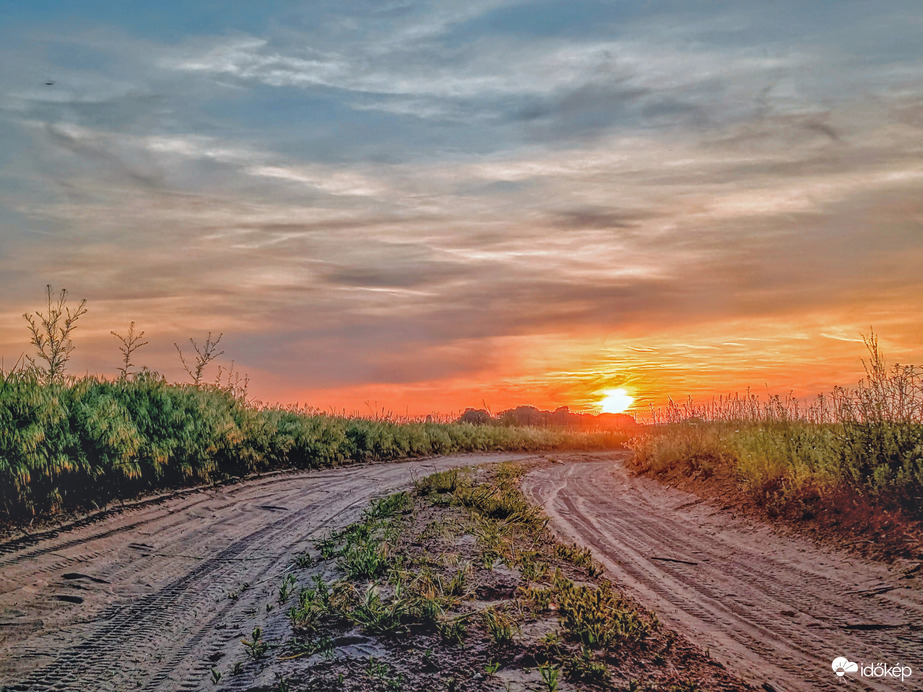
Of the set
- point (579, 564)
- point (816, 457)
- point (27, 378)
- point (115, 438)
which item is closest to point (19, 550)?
point (115, 438)

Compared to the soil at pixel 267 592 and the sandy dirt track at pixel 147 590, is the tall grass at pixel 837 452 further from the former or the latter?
the sandy dirt track at pixel 147 590

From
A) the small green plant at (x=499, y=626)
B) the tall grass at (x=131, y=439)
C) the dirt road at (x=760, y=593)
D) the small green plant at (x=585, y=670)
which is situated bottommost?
the dirt road at (x=760, y=593)

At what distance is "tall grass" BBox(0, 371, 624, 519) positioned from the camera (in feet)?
29.4

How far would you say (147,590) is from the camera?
6.93m

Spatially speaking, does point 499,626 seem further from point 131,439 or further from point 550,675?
point 131,439

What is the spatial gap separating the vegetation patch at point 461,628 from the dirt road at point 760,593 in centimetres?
60

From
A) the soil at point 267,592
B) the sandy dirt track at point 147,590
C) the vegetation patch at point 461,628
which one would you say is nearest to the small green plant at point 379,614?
the vegetation patch at point 461,628

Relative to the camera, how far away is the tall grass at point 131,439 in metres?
8.95

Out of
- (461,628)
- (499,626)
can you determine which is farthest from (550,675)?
(461,628)

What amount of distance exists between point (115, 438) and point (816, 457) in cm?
1166

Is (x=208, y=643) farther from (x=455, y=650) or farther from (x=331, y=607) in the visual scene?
(x=455, y=650)

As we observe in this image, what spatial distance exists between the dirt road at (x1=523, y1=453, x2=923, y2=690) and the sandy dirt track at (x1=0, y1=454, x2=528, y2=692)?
4.13 m

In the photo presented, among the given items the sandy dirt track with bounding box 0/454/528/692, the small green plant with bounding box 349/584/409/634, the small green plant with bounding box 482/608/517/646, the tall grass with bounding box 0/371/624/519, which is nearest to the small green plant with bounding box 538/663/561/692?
the small green plant with bounding box 482/608/517/646

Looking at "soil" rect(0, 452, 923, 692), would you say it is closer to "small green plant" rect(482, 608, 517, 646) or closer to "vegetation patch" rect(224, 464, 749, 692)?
"vegetation patch" rect(224, 464, 749, 692)
